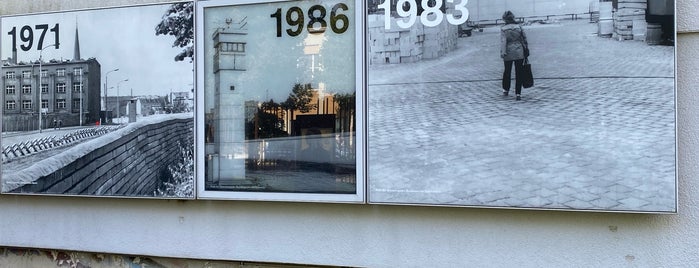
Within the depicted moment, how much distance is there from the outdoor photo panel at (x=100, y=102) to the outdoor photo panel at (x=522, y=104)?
1751mm

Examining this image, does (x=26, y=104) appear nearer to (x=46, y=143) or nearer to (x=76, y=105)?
(x=46, y=143)

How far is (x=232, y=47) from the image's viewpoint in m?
5.41

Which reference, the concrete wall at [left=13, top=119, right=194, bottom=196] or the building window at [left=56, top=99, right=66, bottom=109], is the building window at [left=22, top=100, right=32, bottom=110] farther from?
the concrete wall at [left=13, top=119, right=194, bottom=196]

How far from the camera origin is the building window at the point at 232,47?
539cm

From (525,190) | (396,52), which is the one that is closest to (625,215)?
(525,190)

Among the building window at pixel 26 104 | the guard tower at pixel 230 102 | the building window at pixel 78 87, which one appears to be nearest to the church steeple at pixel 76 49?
the building window at pixel 78 87

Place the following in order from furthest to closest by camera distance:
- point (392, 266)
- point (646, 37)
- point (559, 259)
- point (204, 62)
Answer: point (204, 62) < point (392, 266) < point (559, 259) < point (646, 37)

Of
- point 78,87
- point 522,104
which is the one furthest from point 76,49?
point 522,104

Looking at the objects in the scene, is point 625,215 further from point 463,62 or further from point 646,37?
point 463,62

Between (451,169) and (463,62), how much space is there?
831 millimetres

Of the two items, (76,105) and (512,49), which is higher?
(512,49)

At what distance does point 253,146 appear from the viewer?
535 cm

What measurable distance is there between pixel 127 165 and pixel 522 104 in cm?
346

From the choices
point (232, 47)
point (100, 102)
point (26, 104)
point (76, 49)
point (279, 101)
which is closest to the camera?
point (279, 101)
